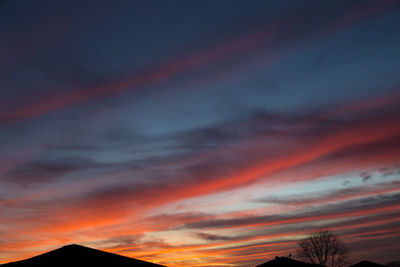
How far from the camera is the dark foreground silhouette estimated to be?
24.7 m

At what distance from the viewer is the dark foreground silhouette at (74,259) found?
2467cm

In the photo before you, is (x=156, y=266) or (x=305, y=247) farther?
(x=305, y=247)

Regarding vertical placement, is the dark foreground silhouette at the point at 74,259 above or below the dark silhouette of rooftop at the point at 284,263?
above

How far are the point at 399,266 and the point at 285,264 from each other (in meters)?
93.7

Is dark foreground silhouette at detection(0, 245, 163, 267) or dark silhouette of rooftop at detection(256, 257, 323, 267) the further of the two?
dark silhouette of rooftop at detection(256, 257, 323, 267)

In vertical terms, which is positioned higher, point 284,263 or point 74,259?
point 74,259

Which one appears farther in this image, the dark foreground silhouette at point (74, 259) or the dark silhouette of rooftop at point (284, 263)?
the dark silhouette of rooftop at point (284, 263)

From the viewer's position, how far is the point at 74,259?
25266 millimetres

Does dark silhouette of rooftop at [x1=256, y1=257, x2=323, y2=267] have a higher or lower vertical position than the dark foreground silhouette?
lower

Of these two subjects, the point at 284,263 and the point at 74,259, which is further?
the point at 284,263

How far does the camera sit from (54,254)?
25.4 m

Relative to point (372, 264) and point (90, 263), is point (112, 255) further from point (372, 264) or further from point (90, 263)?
point (372, 264)

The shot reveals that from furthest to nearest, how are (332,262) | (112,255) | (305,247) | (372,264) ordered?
(305,247) → (332,262) → (372,264) → (112,255)

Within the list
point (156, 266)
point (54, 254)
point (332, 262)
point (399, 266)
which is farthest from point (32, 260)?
point (399, 266)
